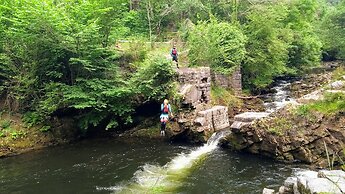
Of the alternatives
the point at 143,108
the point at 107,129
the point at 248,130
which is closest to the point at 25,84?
the point at 107,129

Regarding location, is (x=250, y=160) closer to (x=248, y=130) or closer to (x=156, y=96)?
(x=248, y=130)

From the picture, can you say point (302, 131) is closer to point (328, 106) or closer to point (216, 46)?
point (328, 106)

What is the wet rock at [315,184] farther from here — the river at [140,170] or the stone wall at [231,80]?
the stone wall at [231,80]

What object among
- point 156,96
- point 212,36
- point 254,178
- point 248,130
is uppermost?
point 212,36

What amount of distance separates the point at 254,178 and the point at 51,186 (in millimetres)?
7916

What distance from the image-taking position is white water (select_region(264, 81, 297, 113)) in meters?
22.4

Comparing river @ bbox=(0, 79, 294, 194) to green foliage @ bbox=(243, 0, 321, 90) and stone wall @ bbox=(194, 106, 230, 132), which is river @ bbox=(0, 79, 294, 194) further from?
green foliage @ bbox=(243, 0, 321, 90)

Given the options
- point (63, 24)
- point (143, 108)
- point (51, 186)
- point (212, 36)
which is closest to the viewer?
point (51, 186)

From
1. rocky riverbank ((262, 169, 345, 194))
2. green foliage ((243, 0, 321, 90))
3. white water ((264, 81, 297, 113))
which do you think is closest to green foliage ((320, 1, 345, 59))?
white water ((264, 81, 297, 113))

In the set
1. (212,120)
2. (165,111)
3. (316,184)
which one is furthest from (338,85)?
(316,184)

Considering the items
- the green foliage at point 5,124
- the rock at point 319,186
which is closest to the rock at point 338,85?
the rock at point 319,186

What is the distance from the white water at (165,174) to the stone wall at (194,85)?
137 inches

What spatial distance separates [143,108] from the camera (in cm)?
2033

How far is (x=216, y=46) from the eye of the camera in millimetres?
23375
